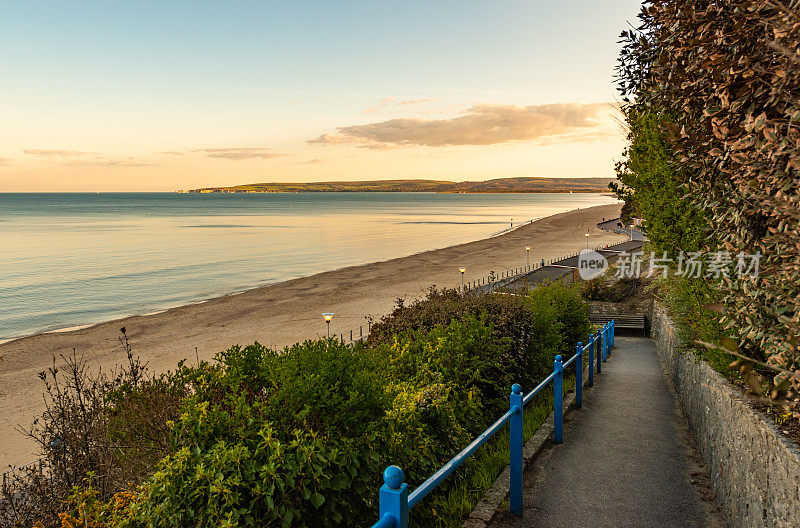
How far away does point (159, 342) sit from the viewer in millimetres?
26703

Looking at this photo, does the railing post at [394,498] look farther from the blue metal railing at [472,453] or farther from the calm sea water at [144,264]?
the calm sea water at [144,264]

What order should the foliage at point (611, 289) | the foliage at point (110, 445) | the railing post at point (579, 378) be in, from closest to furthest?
the foliage at point (110, 445)
the railing post at point (579, 378)
the foliage at point (611, 289)

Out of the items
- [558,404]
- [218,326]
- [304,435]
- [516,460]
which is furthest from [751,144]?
[218,326]

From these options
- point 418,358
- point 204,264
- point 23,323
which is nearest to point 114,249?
point 204,264

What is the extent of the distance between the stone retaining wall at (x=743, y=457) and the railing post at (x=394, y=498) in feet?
9.05

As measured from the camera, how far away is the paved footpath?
206 inches

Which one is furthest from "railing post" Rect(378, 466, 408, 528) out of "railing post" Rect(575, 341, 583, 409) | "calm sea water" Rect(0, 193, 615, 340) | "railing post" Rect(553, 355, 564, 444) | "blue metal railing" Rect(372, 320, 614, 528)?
"calm sea water" Rect(0, 193, 615, 340)

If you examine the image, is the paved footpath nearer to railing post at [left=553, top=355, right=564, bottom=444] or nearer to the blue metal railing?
railing post at [left=553, top=355, right=564, bottom=444]

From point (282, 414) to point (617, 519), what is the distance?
3.59m

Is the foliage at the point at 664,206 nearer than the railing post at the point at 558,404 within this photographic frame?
No

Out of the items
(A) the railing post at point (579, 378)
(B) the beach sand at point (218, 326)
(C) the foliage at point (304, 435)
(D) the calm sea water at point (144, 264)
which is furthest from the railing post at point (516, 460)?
(D) the calm sea water at point (144, 264)

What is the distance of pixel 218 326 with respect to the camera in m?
29.7

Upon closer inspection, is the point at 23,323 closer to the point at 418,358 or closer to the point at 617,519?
the point at 418,358

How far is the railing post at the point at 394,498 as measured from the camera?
270cm
